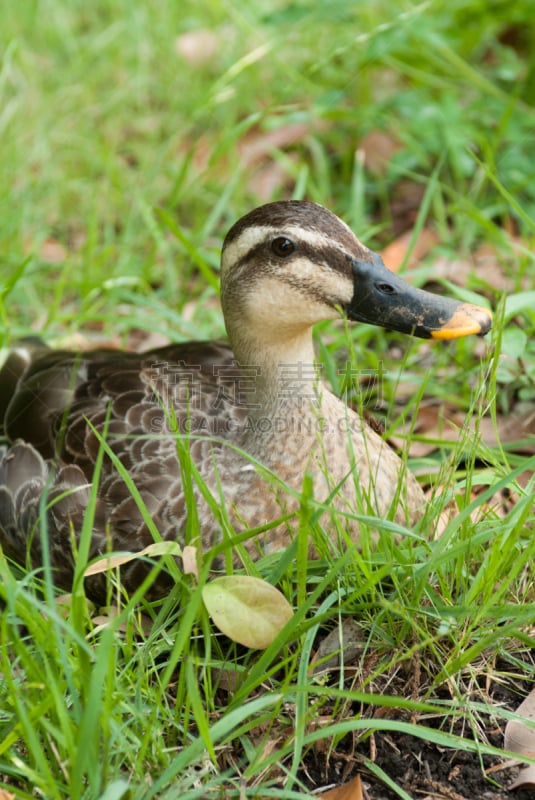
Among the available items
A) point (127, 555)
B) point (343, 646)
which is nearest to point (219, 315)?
point (127, 555)

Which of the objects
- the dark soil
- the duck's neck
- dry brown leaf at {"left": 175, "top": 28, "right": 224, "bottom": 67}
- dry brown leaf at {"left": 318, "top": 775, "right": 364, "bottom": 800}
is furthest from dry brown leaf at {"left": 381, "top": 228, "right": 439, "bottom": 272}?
dry brown leaf at {"left": 318, "top": 775, "right": 364, "bottom": 800}

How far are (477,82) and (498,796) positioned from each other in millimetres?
3003

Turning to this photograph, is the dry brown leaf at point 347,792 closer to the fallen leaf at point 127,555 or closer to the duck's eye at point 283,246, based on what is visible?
the fallen leaf at point 127,555

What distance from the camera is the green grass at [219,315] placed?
1844 mm

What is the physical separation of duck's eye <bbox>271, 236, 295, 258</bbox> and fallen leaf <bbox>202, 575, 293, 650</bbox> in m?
0.86

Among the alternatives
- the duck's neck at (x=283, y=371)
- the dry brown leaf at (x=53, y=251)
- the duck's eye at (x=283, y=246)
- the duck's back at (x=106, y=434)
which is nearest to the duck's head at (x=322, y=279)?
the duck's eye at (x=283, y=246)

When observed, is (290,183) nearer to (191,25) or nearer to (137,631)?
(191,25)

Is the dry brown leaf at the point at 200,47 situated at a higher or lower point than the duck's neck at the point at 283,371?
higher

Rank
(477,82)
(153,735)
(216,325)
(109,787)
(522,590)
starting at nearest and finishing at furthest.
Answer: (109,787) → (153,735) → (522,590) → (216,325) → (477,82)

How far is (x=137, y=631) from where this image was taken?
2232mm

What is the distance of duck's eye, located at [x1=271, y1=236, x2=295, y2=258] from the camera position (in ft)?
7.89

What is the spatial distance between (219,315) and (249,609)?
191 cm

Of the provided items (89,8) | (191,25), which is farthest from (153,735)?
(89,8)

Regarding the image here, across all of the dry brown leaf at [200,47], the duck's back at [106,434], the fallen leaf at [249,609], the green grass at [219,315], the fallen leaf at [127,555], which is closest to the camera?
the green grass at [219,315]
